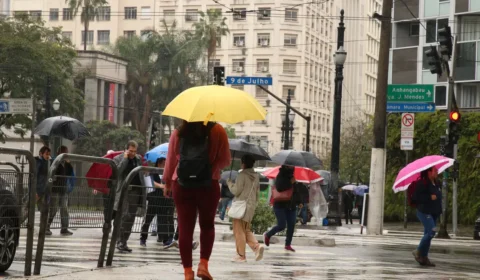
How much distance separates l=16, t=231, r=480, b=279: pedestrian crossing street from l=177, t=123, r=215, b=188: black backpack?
130 cm

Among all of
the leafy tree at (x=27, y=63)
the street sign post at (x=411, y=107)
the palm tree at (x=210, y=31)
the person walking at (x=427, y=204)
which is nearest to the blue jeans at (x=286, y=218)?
the person walking at (x=427, y=204)

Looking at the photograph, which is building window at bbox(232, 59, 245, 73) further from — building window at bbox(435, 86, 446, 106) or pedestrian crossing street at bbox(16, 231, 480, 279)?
pedestrian crossing street at bbox(16, 231, 480, 279)

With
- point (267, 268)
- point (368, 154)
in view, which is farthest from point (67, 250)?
point (368, 154)

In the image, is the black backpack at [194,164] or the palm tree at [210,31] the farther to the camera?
the palm tree at [210,31]

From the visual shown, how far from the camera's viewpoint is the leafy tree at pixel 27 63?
6259 centimetres

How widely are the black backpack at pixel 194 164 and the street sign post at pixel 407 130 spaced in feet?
79.7

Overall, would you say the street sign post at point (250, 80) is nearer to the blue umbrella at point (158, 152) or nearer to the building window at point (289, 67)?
the blue umbrella at point (158, 152)

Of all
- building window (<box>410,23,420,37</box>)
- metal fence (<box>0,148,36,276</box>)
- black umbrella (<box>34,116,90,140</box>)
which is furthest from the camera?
building window (<box>410,23,420,37</box>)

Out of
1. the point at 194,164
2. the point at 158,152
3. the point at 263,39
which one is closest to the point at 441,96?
the point at 158,152

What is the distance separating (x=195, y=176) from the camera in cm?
1056

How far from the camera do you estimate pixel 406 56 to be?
5544 cm

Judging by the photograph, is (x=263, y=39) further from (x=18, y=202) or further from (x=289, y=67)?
(x=18, y=202)

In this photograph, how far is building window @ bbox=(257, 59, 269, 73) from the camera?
123000 millimetres

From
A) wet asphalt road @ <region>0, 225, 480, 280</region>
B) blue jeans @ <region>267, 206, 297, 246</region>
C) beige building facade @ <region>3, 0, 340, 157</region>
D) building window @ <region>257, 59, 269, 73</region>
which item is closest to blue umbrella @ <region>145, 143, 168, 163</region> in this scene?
wet asphalt road @ <region>0, 225, 480, 280</region>
